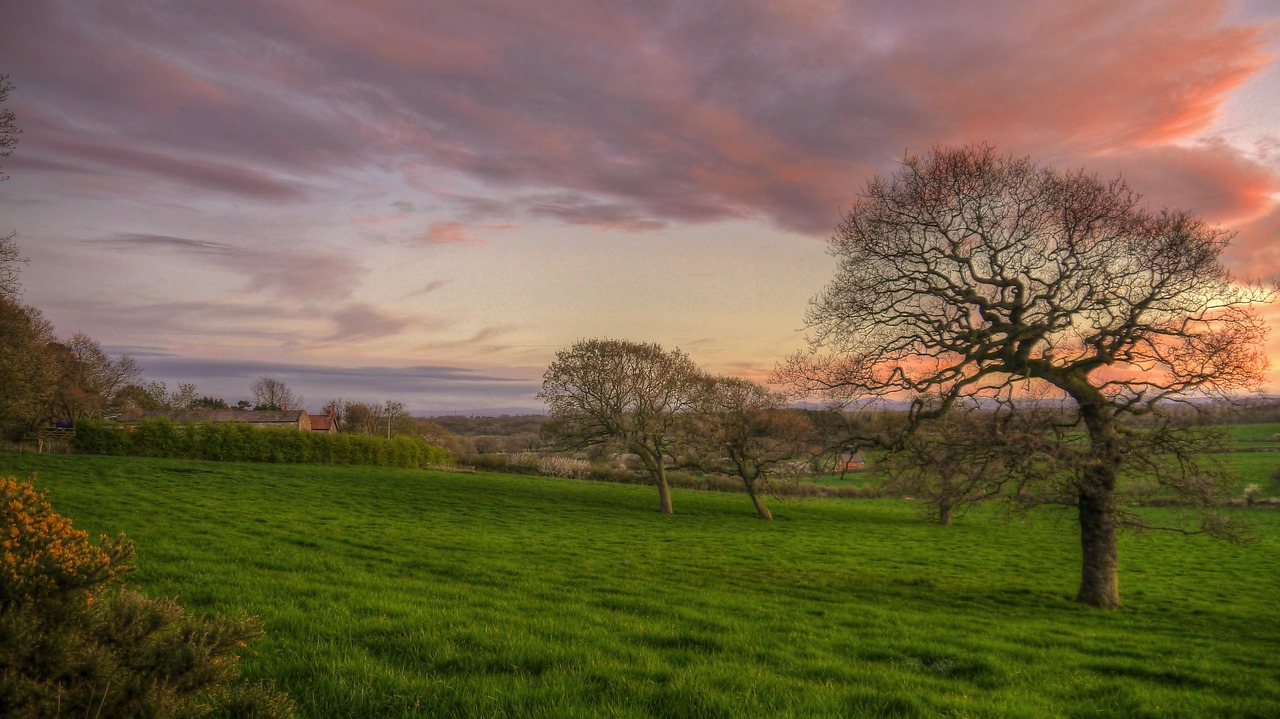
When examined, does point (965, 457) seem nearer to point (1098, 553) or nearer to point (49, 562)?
point (1098, 553)

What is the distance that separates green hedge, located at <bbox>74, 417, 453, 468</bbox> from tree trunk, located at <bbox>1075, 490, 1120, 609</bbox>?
59432mm

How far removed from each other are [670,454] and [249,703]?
3791cm

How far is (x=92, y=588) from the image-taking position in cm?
412

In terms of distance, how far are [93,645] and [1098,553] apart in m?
21.2

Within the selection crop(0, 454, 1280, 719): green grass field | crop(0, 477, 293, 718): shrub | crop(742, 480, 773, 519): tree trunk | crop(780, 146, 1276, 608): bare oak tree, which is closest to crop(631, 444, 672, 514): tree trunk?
crop(742, 480, 773, 519): tree trunk

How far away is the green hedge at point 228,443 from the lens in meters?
49.7

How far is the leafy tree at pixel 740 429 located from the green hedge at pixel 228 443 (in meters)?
38.2

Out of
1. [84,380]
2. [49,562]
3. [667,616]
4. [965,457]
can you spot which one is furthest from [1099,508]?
[84,380]

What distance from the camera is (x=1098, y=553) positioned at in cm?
1698

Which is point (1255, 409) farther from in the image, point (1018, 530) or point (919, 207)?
point (1018, 530)

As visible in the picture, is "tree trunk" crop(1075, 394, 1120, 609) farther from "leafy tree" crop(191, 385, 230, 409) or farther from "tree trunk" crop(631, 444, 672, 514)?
"leafy tree" crop(191, 385, 230, 409)

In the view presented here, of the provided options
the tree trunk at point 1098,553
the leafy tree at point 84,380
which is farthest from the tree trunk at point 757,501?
the leafy tree at point 84,380

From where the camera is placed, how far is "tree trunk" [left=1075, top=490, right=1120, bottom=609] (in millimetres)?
16542

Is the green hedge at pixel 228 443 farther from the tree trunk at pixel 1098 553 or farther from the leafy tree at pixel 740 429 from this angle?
the tree trunk at pixel 1098 553
